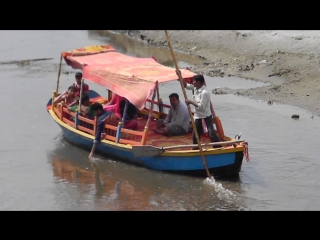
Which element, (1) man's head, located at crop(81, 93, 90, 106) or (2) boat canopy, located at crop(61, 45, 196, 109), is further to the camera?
(1) man's head, located at crop(81, 93, 90, 106)

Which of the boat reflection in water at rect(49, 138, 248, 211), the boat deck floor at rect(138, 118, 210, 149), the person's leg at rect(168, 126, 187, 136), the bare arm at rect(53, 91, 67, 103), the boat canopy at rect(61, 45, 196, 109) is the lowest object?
the boat reflection in water at rect(49, 138, 248, 211)

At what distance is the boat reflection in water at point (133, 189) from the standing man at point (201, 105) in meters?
0.85

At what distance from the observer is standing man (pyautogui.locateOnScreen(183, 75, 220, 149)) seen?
10.6 m

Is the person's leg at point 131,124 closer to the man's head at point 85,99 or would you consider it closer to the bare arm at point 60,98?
the man's head at point 85,99

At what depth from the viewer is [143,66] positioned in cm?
1209

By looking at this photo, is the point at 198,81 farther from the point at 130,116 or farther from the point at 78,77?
the point at 78,77

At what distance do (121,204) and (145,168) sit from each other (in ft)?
4.91

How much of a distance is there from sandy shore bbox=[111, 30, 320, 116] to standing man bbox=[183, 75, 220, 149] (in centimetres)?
490

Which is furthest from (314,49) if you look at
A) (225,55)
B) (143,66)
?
(143,66)

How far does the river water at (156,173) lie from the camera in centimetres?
1013

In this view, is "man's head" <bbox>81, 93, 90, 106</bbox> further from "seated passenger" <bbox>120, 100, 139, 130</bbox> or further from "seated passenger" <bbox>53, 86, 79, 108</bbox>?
"seated passenger" <bbox>120, 100, 139, 130</bbox>

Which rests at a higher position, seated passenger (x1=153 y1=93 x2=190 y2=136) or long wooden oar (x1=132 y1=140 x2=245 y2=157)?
seated passenger (x1=153 y1=93 x2=190 y2=136)

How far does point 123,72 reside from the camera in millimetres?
11734

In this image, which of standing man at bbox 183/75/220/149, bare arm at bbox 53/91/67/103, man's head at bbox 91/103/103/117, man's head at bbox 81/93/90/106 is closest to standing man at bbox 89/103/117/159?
man's head at bbox 91/103/103/117
